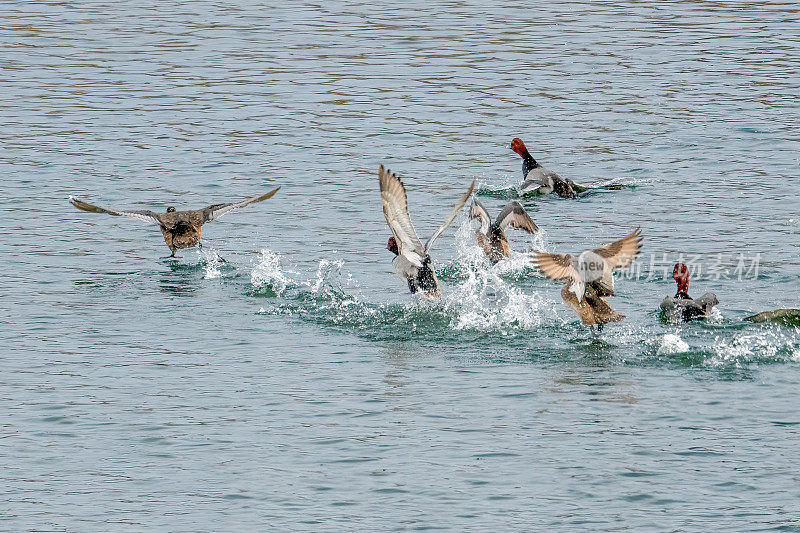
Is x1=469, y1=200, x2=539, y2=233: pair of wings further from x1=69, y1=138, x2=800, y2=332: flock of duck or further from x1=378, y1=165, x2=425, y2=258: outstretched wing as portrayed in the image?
x1=378, y1=165, x2=425, y2=258: outstretched wing

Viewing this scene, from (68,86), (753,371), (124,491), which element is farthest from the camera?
(68,86)

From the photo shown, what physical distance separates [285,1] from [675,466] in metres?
25.0

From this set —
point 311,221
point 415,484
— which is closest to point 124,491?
point 415,484

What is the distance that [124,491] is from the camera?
9727 mm

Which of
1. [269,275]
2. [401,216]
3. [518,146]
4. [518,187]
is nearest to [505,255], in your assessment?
[401,216]

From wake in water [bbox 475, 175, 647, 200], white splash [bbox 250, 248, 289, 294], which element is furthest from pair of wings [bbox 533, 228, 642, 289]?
wake in water [bbox 475, 175, 647, 200]

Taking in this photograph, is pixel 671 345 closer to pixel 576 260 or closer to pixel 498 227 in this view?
pixel 576 260

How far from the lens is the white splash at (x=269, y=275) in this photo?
48.1 ft

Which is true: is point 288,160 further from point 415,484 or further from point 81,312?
point 415,484

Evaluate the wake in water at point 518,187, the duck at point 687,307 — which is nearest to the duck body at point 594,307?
the duck at point 687,307

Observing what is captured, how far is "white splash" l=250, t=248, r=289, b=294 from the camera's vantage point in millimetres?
14672

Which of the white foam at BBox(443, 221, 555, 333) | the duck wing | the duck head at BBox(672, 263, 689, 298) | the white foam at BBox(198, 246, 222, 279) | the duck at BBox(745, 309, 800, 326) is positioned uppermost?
the duck wing

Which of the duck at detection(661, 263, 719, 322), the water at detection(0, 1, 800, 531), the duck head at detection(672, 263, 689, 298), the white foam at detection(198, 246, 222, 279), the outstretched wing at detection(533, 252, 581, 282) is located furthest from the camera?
the white foam at detection(198, 246, 222, 279)

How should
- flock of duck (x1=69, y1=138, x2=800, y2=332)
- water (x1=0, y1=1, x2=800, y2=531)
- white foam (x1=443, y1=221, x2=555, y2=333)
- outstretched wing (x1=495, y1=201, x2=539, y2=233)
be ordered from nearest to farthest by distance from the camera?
water (x1=0, y1=1, x2=800, y2=531) → flock of duck (x1=69, y1=138, x2=800, y2=332) → white foam (x1=443, y1=221, x2=555, y2=333) → outstretched wing (x1=495, y1=201, x2=539, y2=233)
